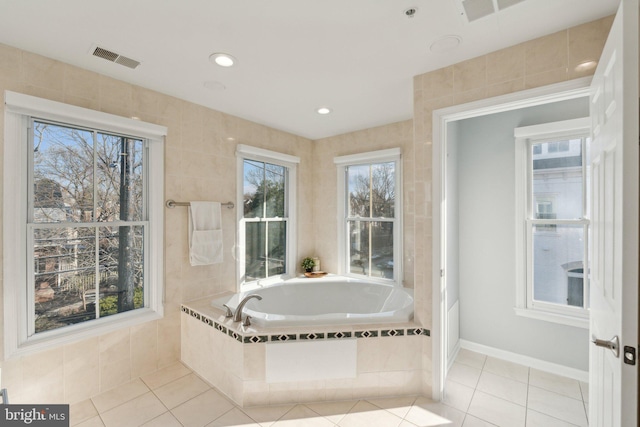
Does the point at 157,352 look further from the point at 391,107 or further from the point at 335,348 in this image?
the point at 391,107

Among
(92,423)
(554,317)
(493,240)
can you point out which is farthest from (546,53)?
(92,423)

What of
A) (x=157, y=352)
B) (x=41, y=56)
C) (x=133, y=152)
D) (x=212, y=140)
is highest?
(x=41, y=56)

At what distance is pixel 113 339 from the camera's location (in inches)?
86.0

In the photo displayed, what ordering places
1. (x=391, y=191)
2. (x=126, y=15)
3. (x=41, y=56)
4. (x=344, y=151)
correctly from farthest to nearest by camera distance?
(x=344, y=151) < (x=391, y=191) < (x=41, y=56) < (x=126, y=15)

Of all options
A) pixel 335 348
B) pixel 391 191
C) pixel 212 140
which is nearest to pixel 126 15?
pixel 212 140

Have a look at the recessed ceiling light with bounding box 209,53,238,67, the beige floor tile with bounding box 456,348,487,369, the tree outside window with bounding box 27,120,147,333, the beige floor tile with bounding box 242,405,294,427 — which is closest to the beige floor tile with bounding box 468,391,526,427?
the beige floor tile with bounding box 456,348,487,369

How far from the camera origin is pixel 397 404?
2027 millimetres

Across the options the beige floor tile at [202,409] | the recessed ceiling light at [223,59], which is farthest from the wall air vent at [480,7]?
the beige floor tile at [202,409]

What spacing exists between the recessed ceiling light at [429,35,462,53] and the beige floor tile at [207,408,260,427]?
2.59m

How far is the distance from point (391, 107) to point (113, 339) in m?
3.04

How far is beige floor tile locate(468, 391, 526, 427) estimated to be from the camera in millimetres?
1885

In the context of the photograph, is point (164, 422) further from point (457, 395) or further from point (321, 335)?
point (457, 395)

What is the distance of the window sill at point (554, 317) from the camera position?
232 cm
